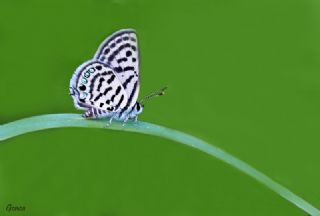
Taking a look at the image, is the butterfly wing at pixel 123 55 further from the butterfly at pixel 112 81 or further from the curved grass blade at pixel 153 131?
the curved grass blade at pixel 153 131

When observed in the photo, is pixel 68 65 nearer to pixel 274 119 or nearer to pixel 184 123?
pixel 184 123

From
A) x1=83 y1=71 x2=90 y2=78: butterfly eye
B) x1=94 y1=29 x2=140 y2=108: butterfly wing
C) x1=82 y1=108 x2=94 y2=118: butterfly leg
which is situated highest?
x1=94 y1=29 x2=140 y2=108: butterfly wing

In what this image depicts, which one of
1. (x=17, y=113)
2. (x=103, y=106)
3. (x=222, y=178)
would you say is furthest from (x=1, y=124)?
(x=222, y=178)

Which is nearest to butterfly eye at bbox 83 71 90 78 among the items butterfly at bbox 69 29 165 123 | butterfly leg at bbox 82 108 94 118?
butterfly at bbox 69 29 165 123

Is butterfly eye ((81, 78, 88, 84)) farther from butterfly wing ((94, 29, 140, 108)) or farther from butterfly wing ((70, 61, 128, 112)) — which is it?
butterfly wing ((94, 29, 140, 108))

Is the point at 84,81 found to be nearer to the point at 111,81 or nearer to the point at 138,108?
the point at 111,81

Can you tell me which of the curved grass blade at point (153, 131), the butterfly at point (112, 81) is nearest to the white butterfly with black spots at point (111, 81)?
the butterfly at point (112, 81)

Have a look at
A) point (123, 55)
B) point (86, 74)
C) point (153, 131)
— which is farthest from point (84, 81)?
point (153, 131)
